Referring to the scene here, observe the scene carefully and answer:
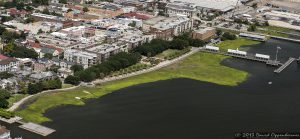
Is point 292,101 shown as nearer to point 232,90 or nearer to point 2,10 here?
point 232,90

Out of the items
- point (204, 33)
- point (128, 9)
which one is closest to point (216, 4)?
point (128, 9)

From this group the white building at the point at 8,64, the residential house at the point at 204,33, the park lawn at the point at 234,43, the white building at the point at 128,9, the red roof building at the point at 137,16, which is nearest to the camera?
the white building at the point at 8,64

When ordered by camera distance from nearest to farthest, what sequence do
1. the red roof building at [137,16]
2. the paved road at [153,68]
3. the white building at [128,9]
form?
the paved road at [153,68] → the red roof building at [137,16] → the white building at [128,9]

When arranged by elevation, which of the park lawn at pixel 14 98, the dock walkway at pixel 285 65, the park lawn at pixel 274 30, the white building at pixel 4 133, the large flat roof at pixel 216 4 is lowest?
the dock walkway at pixel 285 65

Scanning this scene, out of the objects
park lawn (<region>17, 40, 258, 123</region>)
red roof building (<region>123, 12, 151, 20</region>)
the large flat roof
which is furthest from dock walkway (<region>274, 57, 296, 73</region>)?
the large flat roof

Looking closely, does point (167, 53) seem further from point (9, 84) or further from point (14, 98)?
point (14, 98)

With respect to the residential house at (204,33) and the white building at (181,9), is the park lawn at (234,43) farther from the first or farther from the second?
the white building at (181,9)

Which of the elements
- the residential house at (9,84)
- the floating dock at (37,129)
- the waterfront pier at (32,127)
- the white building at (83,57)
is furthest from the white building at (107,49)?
the floating dock at (37,129)

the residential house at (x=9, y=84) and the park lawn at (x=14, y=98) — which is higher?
the residential house at (x=9, y=84)
